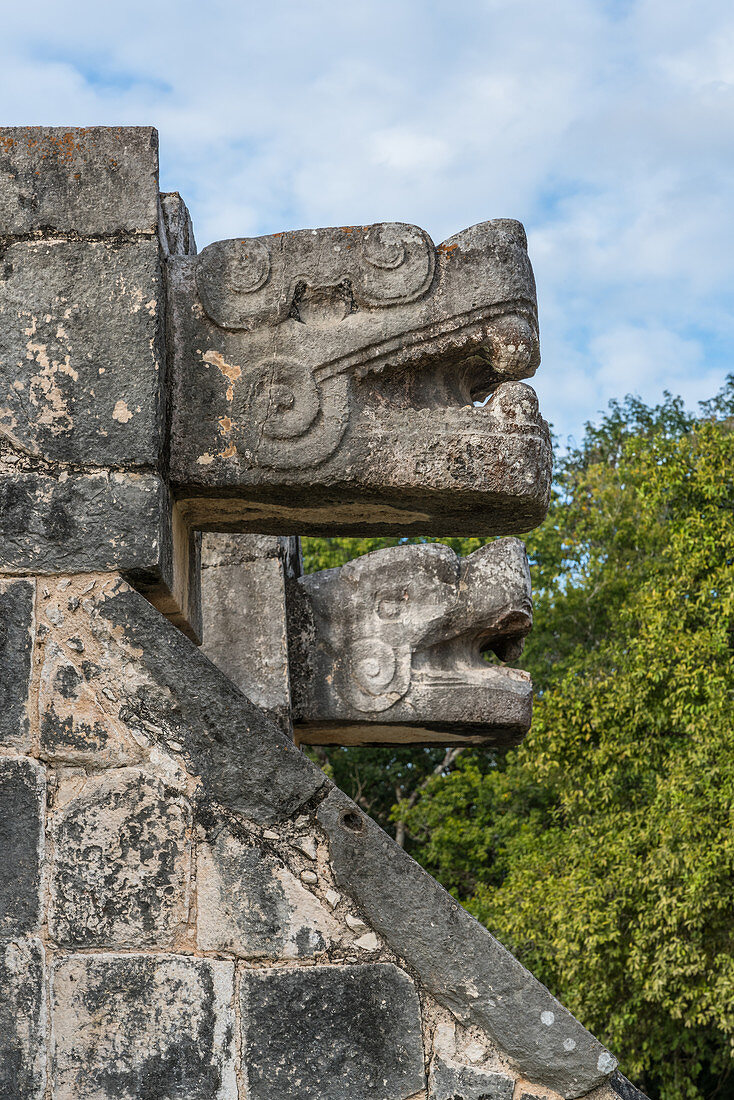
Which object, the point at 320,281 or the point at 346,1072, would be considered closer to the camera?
the point at 346,1072

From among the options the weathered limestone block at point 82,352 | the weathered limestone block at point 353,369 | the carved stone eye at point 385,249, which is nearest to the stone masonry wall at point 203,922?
the weathered limestone block at point 82,352

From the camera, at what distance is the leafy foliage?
9648mm

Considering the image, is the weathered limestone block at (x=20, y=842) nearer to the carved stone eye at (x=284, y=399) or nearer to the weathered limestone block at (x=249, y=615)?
the carved stone eye at (x=284, y=399)

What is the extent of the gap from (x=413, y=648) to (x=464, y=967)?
6.42ft

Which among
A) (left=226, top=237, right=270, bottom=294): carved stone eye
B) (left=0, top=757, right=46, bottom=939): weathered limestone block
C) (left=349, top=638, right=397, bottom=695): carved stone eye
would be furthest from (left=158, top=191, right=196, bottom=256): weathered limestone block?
(left=349, top=638, right=397, bottom=695): carved stone eye

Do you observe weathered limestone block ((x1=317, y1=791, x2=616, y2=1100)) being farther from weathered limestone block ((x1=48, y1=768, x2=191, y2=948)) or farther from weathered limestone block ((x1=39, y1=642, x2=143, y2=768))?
weathered limestone block ((x1=39, y1=642, x2=143, y2=768))

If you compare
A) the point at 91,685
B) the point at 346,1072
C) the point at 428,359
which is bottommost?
the point at 346,1072

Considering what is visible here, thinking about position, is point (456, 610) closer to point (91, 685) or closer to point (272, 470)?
point (272, 470)

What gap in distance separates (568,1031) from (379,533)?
1271mm

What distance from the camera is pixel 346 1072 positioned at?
2137 mm

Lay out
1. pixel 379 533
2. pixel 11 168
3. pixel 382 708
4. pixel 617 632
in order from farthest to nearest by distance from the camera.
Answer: pixel 617 632 → pixel 382 708 → pixel 379 533 → pixel 11 168

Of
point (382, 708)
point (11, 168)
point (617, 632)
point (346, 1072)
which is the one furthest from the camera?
point (617, 632)

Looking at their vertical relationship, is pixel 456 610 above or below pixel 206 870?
above

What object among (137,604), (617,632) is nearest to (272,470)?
(137,604)
